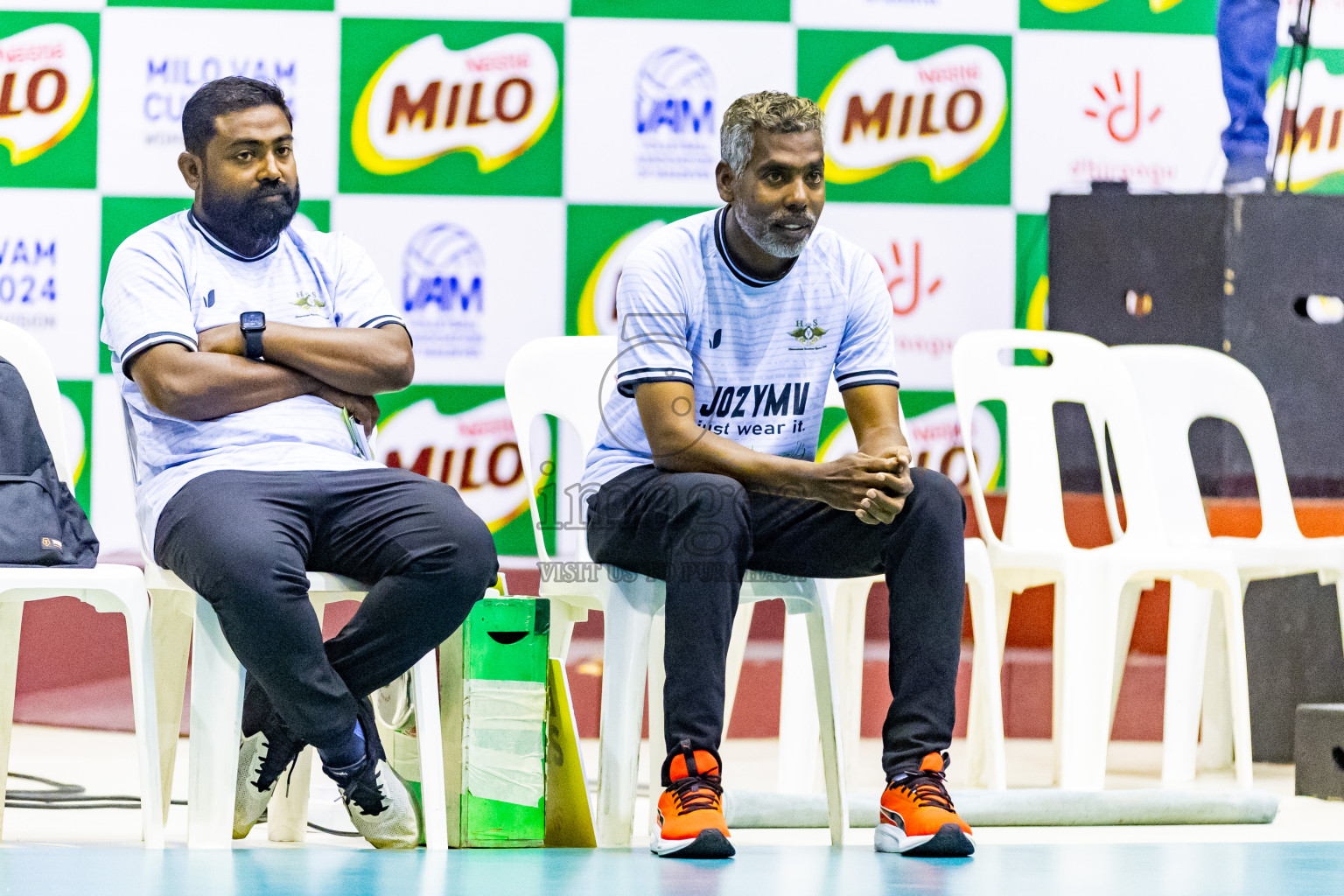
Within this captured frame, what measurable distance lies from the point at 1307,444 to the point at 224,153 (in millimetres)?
2554

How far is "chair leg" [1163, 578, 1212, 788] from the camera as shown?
3.38 metres

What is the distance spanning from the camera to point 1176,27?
167 inches

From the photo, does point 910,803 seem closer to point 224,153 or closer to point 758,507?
point 758,507

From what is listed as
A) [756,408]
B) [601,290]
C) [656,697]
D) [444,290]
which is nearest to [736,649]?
[656,697]

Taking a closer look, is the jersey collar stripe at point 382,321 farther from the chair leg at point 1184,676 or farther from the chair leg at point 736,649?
the chair leg at point 1184,676

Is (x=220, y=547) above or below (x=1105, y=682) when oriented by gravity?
above

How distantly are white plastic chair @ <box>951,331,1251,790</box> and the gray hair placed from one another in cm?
94

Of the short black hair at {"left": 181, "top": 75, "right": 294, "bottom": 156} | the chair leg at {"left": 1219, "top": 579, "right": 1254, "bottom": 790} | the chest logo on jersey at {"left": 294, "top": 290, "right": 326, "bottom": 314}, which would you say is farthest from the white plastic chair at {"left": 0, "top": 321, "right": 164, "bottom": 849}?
the chair leg at {"left": 1219, "top": 579, "right": 1254, "bottom": 790}

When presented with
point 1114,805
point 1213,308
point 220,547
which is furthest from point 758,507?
point 1213,308

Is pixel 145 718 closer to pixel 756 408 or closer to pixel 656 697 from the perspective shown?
pixel 656 697

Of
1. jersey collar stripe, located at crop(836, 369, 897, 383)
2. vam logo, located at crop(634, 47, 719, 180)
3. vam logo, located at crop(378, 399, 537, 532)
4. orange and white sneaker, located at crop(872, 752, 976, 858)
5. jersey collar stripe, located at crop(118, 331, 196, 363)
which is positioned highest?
vam logo, located at crop(634, 47, 719, 180)

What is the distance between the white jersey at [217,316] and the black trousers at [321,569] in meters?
0.07

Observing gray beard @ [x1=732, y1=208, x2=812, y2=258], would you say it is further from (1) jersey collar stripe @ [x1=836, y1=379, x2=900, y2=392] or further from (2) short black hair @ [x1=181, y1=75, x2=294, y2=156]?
(2) short black hair @ [x1=181, y1=75, x2=294, y2=156]

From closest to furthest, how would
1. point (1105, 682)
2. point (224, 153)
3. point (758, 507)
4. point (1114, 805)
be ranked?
point (758, 507) → point (224, 153) → point (1114, 805) → point (1105, 682)
